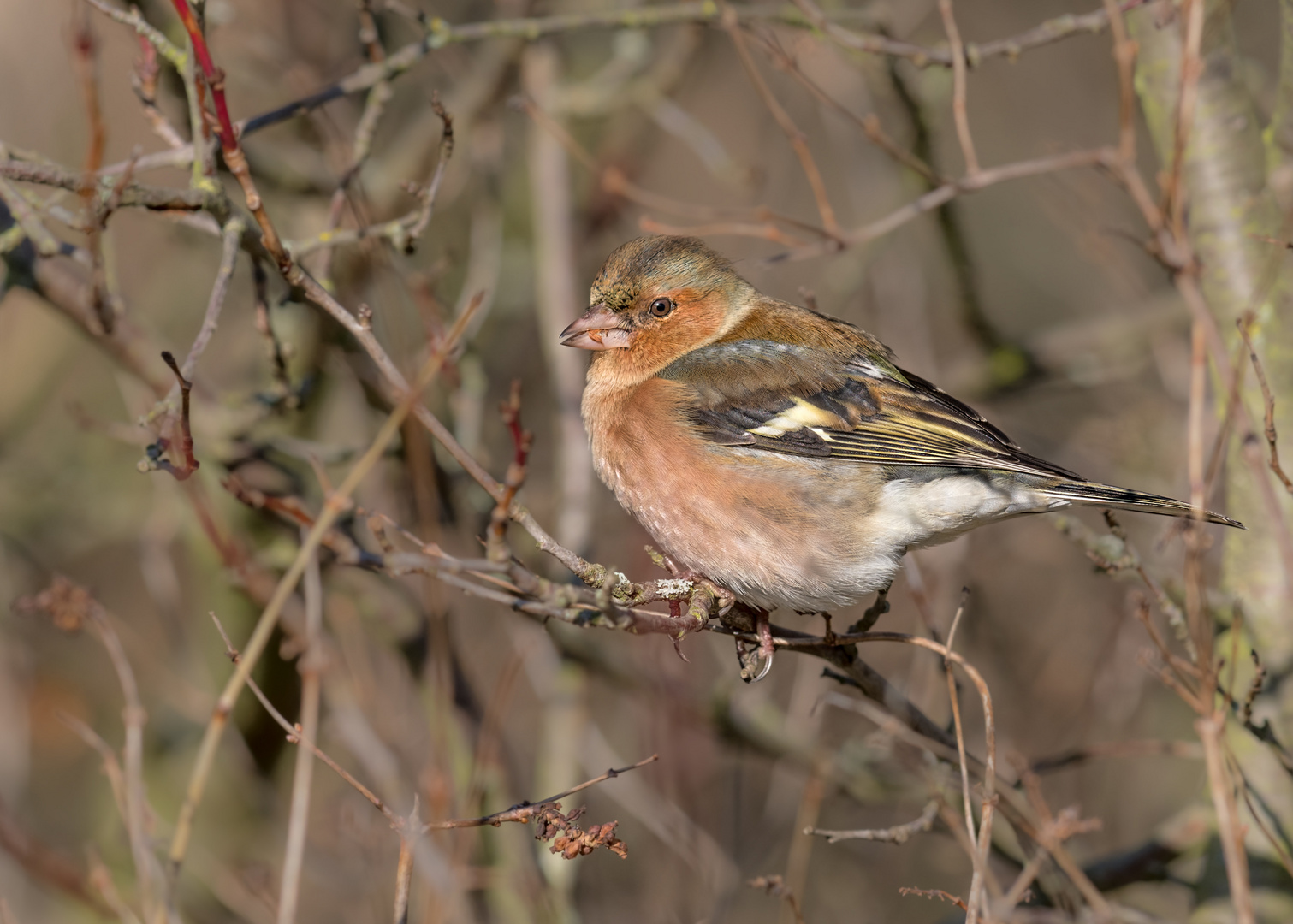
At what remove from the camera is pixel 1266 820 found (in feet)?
13.5


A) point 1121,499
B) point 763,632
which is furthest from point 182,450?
point 1121,499

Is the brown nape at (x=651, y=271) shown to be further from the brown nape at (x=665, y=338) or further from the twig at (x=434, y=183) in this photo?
the twig at (x=434, y=183)

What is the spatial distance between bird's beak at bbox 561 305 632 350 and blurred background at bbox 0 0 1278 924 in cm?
56

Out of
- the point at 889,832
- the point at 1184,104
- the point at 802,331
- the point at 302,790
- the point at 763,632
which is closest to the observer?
the point at 302,790

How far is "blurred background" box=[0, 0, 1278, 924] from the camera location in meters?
4.96

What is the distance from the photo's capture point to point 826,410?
170 inches

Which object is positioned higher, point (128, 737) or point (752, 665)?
point (128, 737)

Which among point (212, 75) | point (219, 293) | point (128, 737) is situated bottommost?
point (128, 737)

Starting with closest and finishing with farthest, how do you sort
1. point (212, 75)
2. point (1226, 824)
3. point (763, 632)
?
point (1226, 824) → point (212, 75) → point (763, 632)

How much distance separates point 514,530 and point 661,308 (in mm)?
2130

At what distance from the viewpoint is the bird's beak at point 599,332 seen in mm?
4684

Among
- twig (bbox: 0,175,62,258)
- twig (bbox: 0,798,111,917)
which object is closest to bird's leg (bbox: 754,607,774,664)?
twig (bbox: 0,175,62,258)

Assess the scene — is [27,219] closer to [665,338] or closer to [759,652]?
[665,338]

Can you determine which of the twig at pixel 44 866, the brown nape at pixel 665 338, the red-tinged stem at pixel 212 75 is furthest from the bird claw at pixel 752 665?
the twig at pixel 44 866
